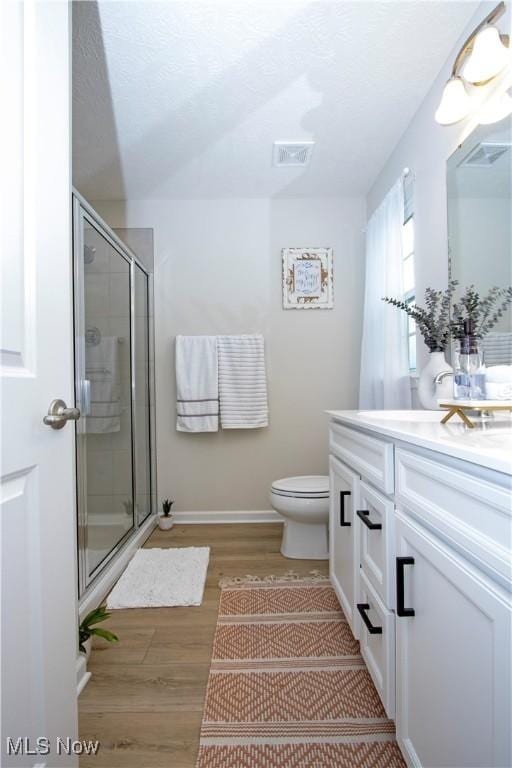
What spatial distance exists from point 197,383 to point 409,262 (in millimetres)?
1467

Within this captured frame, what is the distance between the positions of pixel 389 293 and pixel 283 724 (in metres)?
1.87

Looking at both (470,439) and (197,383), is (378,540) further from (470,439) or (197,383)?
(197,383)

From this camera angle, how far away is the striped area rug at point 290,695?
1.01m

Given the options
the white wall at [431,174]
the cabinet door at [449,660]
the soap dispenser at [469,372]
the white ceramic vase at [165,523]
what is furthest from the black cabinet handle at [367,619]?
the white ceramic vase at [165,523]

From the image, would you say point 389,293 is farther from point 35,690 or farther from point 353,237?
point 35,690

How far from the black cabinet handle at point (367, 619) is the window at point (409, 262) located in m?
1.29

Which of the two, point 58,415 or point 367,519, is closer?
point 58,415

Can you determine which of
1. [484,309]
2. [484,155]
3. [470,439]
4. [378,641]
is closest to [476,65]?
[484,155]

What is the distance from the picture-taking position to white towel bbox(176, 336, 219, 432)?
8.82ft

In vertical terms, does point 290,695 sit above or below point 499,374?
below

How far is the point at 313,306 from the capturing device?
277 centimetres

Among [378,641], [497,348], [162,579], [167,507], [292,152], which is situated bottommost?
[162,579]

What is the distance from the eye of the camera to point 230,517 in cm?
276

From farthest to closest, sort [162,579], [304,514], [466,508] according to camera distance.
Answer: [304,514]
[162,579]
[466,508]
